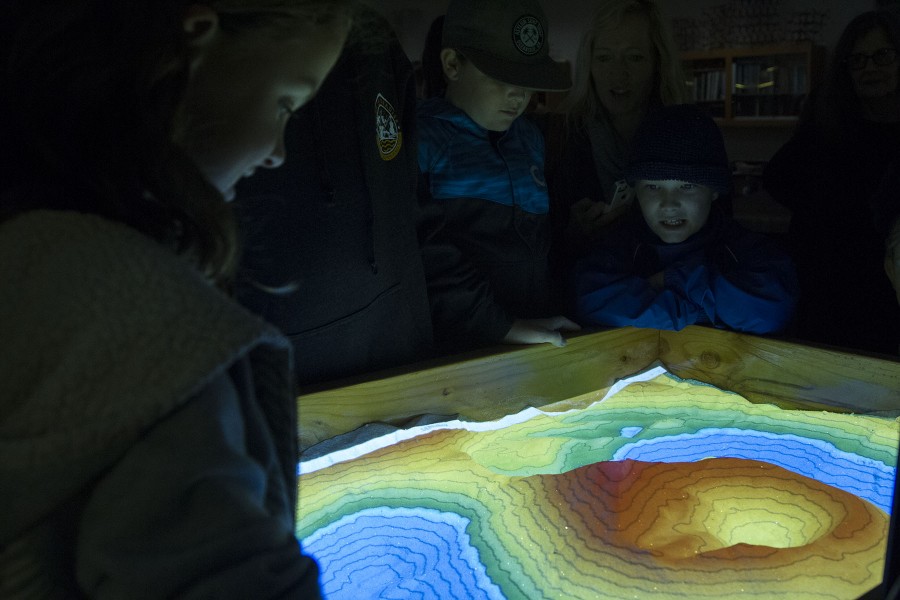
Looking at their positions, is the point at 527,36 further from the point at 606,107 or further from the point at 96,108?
the point at 96,108

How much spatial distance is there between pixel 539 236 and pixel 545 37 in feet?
1.32

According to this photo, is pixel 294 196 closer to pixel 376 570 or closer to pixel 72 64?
pixel 376 570

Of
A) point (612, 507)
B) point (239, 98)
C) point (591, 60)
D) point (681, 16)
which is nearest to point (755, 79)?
point (681, 16)

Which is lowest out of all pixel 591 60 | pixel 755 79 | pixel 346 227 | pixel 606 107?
pixel 755 79

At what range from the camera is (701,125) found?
1.72m

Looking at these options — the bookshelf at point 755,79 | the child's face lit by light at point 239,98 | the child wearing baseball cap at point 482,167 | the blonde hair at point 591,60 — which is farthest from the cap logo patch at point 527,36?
the bookshelf at point 755,79

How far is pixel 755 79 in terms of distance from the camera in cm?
568

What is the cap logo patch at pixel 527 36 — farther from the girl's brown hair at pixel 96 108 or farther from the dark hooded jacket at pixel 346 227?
the girl's brown hair at pixel 96 108

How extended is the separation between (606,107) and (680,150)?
0.31m

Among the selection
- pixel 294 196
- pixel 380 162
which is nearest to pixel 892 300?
pixel 380 162

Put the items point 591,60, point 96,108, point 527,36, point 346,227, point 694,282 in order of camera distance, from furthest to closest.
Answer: point 591,60
point 694,282
point 527,36
point 346,227
point 96,108

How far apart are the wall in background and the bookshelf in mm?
148

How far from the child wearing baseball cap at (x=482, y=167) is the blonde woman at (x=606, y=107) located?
0.89 feet

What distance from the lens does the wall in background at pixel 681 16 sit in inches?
205
